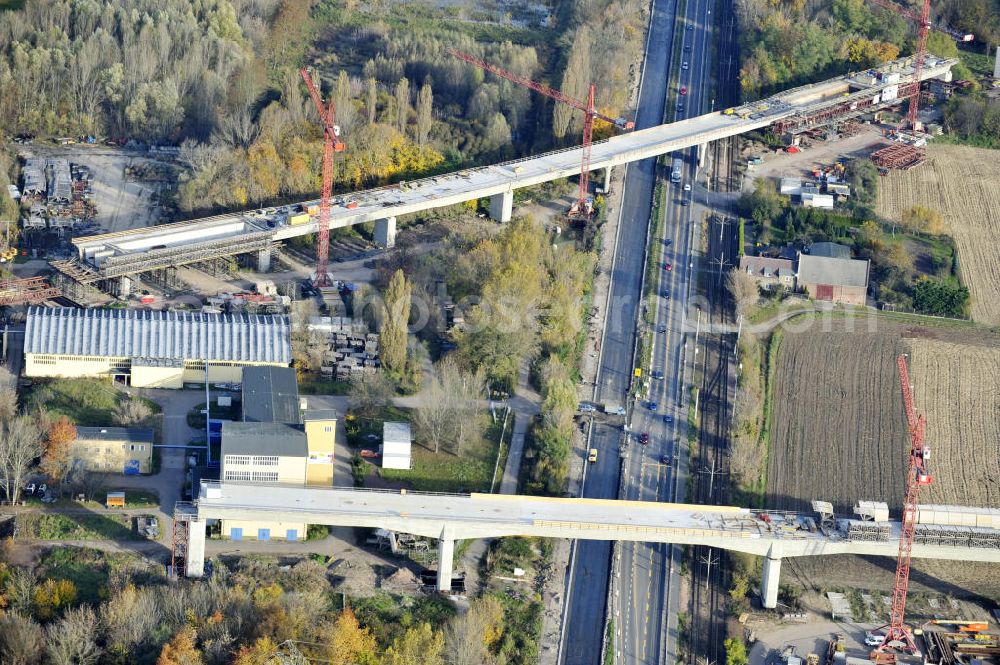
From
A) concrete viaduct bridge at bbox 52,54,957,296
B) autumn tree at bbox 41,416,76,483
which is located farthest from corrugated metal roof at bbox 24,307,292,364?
autumn tree at bbox 41,416,76,483

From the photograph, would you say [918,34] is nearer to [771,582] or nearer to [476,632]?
[771,582]

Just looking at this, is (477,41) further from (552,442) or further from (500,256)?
(552,442)

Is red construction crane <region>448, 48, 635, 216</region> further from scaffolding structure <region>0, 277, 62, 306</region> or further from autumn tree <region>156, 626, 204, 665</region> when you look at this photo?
autumn tree <region>156, 626, 204, 665</region>

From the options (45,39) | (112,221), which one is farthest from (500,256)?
(45,39)

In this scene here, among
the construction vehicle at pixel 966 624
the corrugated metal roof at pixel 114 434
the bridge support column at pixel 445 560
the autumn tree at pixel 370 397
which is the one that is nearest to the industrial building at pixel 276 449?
the autumn tree at pixel 370 397

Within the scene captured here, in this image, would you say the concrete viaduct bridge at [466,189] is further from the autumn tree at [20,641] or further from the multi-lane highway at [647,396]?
the autumn tree at [20,641]

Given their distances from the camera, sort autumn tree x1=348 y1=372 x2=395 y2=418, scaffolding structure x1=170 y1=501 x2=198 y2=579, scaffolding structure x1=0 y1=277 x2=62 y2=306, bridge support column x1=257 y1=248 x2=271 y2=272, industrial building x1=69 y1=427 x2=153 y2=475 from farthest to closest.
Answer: bridge support column x1=257 y1=248 x2=271 y2=272
scaffolding structure x1=0 y1=277 x2=62 y2=306
autumn tree x1=348 y1=372 x2=395 y2=418
industrial building x1=69 y1=427 x2=153 y2=475
scaffolding structure x1=170 y1=501 x2=198 y2=579
